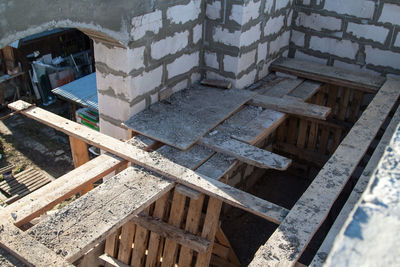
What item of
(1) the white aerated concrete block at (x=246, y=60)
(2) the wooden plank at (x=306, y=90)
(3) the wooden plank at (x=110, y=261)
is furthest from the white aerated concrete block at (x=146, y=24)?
Answer: (3) the wooden plank at (x=110, y=261)

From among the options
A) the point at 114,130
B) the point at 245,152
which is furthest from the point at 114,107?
the point at 245,152

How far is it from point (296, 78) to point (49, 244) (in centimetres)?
389

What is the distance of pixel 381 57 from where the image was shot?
518 centimetres

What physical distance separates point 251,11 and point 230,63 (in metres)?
0.62

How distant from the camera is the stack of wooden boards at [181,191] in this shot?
2715 millimetres

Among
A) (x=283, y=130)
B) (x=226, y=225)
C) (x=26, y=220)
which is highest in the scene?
(x=26, y=220)

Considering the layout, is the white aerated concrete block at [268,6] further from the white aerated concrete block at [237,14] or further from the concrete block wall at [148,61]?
the concrete block wall at [148,61]

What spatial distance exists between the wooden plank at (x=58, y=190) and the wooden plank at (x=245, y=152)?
2.84 ft

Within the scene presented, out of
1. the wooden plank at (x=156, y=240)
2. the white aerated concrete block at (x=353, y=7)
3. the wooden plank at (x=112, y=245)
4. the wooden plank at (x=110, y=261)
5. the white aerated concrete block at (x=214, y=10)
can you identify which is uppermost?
the white aerated concrete block at (x=353, y=7)

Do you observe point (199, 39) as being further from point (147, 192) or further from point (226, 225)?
point (226, 225)

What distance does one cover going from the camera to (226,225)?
594 centimetres

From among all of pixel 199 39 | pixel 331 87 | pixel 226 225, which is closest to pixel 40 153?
pixel 226 225

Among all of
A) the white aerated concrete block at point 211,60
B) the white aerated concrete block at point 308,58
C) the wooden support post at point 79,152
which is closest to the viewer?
the wooden support post at point 79,152

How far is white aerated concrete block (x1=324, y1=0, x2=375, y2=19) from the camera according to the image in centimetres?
502
